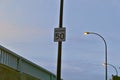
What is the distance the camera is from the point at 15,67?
19438 millimetres

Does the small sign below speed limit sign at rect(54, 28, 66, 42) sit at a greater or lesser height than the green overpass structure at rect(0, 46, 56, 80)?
greater

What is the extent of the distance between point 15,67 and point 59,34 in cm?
384

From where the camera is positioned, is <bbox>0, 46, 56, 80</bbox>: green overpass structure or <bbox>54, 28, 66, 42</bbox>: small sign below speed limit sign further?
<bbox>0, 46, 56, 80</bbox>: green overpass structure

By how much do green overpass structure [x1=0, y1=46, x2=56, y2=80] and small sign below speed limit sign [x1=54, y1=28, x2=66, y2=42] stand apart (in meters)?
2.45

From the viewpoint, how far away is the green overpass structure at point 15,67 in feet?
57.9

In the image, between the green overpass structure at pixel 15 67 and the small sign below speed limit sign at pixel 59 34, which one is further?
the green overpass structure at pixel 15 67

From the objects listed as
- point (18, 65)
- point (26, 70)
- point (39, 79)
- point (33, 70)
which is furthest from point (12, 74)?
point (39, 79)

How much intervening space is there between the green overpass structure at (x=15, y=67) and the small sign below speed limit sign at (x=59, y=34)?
245 cm

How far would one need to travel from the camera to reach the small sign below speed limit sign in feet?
54.2

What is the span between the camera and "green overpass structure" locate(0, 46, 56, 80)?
695 inches

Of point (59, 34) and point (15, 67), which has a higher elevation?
point (59, 34)

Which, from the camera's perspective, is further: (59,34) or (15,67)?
(15,67)

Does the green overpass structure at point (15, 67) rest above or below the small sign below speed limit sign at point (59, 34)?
below

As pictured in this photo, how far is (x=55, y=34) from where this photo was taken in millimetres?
16734
